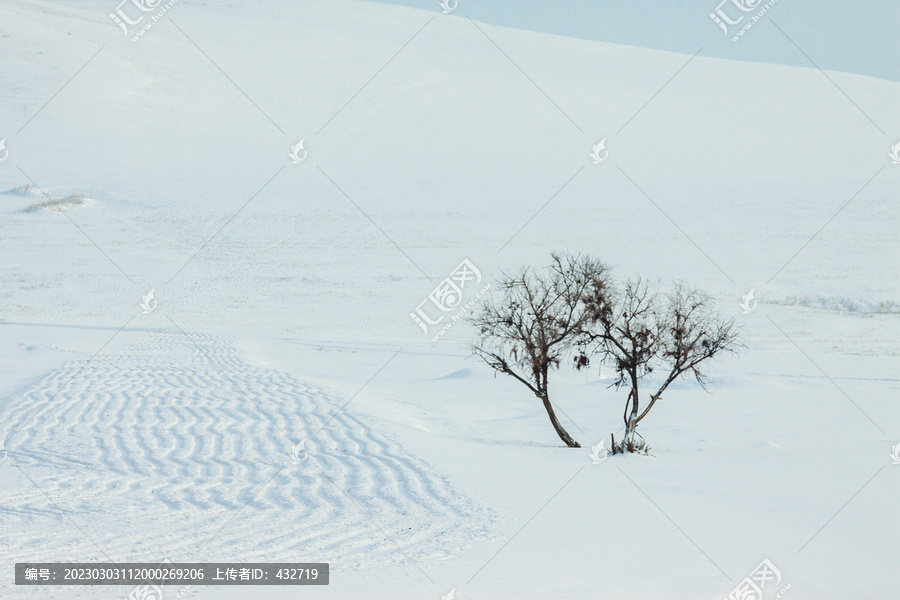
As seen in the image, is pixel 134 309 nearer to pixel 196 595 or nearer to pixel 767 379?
pixel 767 379

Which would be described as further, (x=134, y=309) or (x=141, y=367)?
(x=134, y=309)

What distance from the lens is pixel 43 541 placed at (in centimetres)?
701

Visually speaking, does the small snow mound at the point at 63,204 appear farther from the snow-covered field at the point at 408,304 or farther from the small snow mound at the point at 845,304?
the small snow mound at the point at 845,304

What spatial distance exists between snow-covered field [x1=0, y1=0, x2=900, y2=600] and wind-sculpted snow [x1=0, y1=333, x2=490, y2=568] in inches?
2.4

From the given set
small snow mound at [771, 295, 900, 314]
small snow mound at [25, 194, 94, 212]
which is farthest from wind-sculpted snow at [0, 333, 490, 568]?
small snow mound at [25, 194, 94, 212]

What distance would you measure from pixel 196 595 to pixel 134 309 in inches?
1021

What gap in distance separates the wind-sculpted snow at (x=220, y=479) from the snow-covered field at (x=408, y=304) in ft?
0.20

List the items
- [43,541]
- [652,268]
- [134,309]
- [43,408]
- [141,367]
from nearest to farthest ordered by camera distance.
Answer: [43,541] → [43,408] → [141,367] → [134,309] → [652,268]

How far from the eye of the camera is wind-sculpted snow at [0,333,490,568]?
291 inches

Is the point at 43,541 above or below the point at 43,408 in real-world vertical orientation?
Answer: below

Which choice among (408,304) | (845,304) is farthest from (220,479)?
(845,304)

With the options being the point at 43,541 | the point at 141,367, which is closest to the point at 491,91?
the point at 141,367

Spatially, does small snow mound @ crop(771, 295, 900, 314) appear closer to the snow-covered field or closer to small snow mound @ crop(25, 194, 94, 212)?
the snow-covered field

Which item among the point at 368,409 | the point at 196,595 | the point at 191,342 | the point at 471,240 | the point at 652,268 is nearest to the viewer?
the point at 196,595
